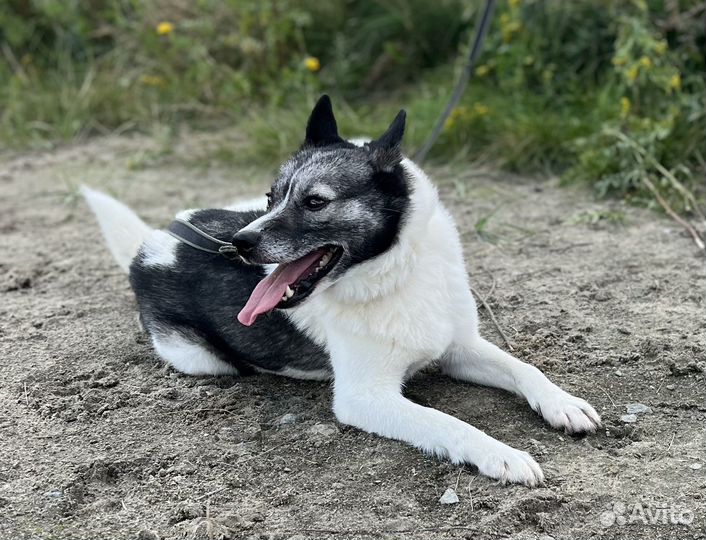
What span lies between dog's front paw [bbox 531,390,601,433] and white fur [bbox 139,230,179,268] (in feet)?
5.54

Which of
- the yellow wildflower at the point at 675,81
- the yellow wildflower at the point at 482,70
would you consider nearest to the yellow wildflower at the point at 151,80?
the yellow wildflower at the point at 482,70

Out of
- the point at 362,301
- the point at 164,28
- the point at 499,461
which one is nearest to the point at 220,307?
the point at 362,301

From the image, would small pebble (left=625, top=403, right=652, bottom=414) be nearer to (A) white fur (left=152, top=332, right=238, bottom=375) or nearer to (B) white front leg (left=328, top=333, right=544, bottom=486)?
(B) white front leg (left=328, top=333, right=544, bottom=486)

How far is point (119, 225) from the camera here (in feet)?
14.7

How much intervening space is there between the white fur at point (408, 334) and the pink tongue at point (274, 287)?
0.11 m

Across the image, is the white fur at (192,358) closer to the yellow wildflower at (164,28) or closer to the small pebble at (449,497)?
the small pebble at (449,497)

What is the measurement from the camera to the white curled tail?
4.45 m

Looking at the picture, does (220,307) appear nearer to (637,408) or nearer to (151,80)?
(637,408)

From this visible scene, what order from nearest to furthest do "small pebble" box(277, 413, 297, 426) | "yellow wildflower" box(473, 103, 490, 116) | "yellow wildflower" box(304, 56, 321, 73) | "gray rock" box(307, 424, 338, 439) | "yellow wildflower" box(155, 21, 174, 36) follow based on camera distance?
1. "gray rock" box(307, 424, 338, 439)
2. "small pebble" box(277, 413, 297, 426)
3. "yellow wildflower" box(473, 103, 490, 116)
4. "yellow wildflower" box(304, 56, 321, 73)
5. "yellow wildflower" box(155, 21, 174, 36)

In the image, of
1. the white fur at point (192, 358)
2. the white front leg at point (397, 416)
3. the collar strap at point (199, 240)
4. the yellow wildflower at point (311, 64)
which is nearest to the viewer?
the white front leg at point (397, 416)

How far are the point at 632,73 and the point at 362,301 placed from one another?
3423 mm

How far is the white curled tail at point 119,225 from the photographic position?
175 inches

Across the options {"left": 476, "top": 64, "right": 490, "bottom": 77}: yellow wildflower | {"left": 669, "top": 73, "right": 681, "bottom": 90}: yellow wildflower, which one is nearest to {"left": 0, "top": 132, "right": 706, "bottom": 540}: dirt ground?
{"left": 669, "top": 73, "right": 681, "bottom": 90}: yellow wildflower

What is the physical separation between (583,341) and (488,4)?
6.76 feet
